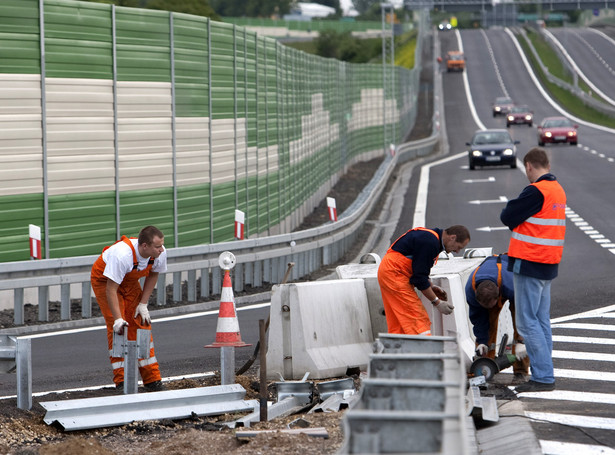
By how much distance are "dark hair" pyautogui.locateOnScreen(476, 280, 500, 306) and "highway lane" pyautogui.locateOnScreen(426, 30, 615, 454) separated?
0.92 metres

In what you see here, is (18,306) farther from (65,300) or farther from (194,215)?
(194,215)

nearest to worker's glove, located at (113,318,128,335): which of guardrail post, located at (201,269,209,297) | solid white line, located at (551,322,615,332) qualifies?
solid white line, located at (551,322,615,332)

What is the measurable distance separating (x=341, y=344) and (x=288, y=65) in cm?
1690

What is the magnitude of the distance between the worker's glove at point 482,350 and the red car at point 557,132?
49.9 meters

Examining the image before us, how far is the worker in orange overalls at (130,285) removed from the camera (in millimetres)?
10250

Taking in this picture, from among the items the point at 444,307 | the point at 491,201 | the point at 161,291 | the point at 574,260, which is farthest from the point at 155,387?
the point at 491,201

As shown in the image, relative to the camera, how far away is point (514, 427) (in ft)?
27.9

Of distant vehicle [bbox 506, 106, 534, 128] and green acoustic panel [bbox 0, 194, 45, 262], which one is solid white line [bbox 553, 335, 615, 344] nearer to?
green acoustic panel [bbox 0, 194, 45, 262]

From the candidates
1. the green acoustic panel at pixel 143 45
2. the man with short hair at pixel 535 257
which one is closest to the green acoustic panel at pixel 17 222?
the green acoustic panel at pixel 143 45

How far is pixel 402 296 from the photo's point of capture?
10.5 meters

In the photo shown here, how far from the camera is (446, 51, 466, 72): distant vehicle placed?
113m

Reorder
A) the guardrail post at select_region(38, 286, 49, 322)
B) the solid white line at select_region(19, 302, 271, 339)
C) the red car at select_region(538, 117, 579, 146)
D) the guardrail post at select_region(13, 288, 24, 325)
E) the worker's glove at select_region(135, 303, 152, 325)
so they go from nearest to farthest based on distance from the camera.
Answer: the worker's glove at select_region(135, 303, 152, 325) → the solid white line at select_region(19, 302, 271, 339) → the guardrail post at select_region(13, 288, 24, 325) → the guardrail post at select_region(38, 286, 49, 322) → the red car at select_region(538, 117, 579, 146)

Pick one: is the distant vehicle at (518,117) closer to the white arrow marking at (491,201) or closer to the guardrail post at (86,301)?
the white arrow marking at (491,201)

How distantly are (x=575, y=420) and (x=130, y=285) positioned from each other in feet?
12.9
